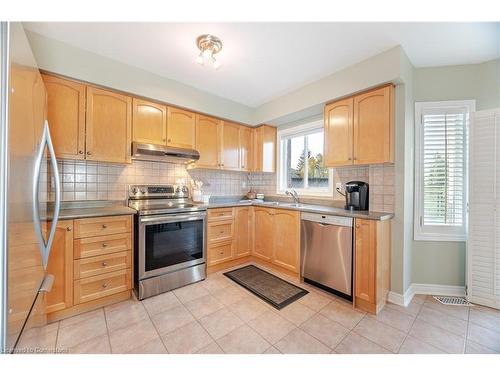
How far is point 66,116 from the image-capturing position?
75.1 inches

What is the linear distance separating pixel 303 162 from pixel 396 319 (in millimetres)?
2177

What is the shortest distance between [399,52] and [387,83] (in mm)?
249

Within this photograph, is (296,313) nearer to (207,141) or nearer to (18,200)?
(18,200)

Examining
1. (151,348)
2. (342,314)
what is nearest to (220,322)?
(151,348)

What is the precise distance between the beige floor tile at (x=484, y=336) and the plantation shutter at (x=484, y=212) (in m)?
0.47

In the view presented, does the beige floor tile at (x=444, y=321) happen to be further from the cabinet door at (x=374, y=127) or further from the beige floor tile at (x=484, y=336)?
the cabinet door at (x=374, y=127)

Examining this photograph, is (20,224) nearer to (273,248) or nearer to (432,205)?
(273,248)

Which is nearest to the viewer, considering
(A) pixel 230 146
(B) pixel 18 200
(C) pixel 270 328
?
(B) pixel 18 200

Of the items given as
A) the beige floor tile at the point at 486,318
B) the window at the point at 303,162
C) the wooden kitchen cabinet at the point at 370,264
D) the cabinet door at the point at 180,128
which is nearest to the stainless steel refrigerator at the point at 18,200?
the cabinet door at the point at 180,128

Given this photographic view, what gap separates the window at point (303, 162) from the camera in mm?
2977

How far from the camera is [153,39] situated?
1.77 metres

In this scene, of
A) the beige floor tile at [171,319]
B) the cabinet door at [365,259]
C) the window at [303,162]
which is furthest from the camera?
the window at [303,162]
